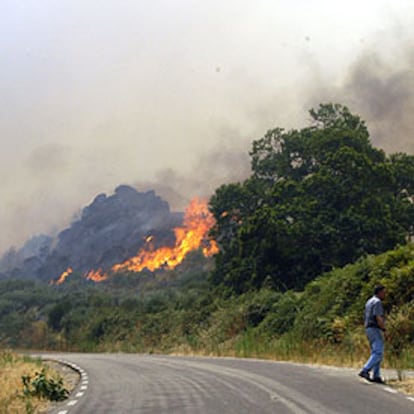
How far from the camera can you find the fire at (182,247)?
360 ft

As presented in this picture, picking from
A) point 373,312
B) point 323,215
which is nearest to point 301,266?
point 323,215

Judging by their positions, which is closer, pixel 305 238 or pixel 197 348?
pixel 197 348

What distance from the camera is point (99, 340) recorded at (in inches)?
2124

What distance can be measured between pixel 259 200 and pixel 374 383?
39628mm

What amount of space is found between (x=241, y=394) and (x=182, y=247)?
127507mm

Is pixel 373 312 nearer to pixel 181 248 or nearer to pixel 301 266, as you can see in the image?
pixel 301 266

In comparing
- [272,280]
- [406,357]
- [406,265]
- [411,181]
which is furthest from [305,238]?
[406,357]

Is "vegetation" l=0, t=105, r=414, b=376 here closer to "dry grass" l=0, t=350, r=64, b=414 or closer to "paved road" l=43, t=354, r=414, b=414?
"paved road" l=43, t=354, r=414, b=414

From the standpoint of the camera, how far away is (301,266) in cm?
4088

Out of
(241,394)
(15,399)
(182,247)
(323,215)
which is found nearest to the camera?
(241,394)

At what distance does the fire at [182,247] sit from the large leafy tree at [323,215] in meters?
32.7

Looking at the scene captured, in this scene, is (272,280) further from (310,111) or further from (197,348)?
(310,111)

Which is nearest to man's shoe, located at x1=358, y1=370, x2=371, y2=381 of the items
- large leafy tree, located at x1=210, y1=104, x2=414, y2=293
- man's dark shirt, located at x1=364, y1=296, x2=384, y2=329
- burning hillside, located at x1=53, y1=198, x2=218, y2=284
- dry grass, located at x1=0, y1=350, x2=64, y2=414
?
man's dark shirt, located at x1=364, y1=296, x2=384, y2=329

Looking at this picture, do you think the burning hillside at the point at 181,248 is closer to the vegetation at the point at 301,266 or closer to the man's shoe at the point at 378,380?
the vegetation at the point at 301,266
